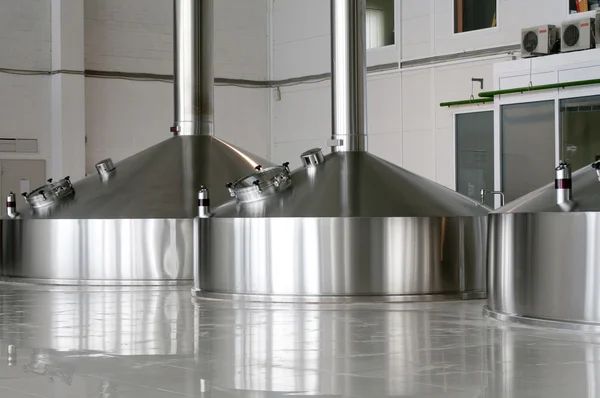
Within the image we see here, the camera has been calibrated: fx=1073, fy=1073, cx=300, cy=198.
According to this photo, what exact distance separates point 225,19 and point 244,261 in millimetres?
12061

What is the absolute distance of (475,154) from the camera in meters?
16.5

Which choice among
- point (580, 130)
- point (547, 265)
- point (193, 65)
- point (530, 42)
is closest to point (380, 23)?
point (530, 42)

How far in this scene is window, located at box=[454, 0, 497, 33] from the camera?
16578 mm

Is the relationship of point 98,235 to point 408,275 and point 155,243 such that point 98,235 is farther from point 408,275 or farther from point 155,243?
point 408,275

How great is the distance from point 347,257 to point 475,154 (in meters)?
7.43

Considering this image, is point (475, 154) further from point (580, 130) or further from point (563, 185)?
point (563, 185)

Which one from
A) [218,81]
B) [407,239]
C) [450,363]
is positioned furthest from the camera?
[218,81]

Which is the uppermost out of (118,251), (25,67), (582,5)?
(582,5)

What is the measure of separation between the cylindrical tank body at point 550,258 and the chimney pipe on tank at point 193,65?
216 inches

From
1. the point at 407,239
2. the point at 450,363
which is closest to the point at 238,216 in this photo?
the point at 407,239

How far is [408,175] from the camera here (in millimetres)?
10641


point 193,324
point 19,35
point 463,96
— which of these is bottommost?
point 193,324

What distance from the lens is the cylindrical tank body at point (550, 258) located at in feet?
23.4

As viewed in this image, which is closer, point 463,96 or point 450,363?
point 450,363
